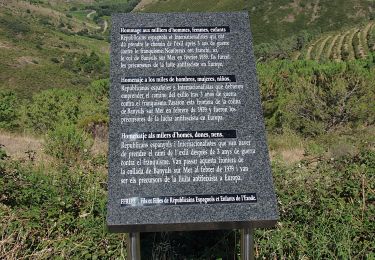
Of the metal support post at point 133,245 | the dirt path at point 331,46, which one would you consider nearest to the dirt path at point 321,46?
the dirt path at point 331,46

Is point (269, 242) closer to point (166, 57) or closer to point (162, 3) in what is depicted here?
point (166, 57)

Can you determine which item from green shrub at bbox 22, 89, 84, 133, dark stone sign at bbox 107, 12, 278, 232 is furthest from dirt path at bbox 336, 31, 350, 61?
dark stone sign at bbox 107, 12, 278, 232

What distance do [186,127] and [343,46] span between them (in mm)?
57919

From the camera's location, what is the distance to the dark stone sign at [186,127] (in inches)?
120

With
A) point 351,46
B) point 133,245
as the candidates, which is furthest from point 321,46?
point 133,245

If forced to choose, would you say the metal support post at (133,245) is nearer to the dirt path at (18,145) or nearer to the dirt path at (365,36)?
the dirt path at (18,145)

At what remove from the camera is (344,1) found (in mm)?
87750

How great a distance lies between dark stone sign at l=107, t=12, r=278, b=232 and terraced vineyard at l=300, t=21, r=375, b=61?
46.4m

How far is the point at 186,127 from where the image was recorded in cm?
335

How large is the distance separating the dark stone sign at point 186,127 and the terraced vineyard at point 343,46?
152 ft

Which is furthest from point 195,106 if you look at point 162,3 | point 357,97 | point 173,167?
point 162,3

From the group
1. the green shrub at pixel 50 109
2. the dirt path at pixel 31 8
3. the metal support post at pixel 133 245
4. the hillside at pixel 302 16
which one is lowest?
the metal support post at pixel 133 245

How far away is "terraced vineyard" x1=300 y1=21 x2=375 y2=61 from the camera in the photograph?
51.4 meters

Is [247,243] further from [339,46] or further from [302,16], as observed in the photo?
[302,16]
